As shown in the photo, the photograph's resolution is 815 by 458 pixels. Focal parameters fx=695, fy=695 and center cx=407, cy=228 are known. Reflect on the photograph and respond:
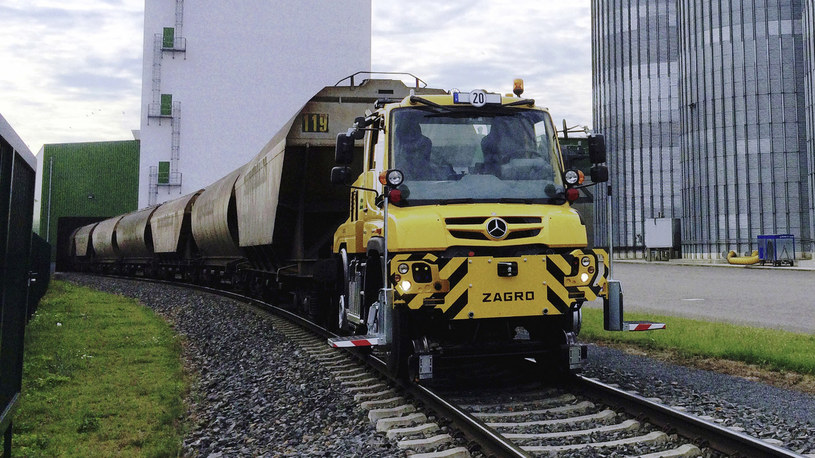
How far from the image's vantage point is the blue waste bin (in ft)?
125

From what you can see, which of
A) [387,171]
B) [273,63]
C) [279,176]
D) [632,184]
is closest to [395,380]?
[387,171]

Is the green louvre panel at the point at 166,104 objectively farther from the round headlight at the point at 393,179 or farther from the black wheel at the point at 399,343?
the black wheel at the point at 399,343

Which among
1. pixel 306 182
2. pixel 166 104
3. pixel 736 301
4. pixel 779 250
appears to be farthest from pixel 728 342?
pixel 166 104

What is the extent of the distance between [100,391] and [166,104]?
44.4 meters

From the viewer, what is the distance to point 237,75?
48.5 metres

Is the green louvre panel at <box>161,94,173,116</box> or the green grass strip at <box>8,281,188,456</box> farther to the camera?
the green louvre panel at <box>161,94,173,116</box>

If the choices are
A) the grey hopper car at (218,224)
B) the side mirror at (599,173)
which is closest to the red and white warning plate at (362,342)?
the side mirror at (599,173)

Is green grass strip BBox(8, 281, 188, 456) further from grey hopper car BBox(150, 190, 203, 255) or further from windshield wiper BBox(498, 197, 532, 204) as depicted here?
grey hopper car BBox(150, 190, 203, 255)

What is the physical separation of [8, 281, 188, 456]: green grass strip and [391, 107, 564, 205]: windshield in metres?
3.22

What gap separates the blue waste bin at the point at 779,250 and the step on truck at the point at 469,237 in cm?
3623

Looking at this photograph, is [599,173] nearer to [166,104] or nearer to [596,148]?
[596,148]

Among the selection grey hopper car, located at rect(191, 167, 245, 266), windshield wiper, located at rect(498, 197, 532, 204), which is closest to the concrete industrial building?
grey hopper car, located at rect(191, 167, 245, 266)

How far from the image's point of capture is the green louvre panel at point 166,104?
1909 inches

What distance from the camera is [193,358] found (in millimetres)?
10156
